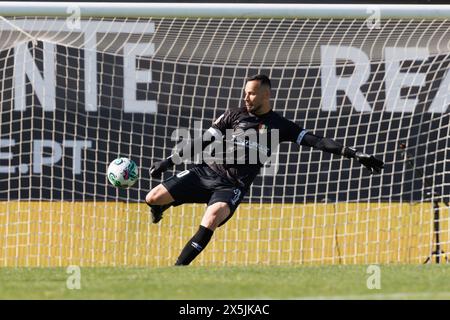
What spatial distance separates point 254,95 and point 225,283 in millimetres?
2713

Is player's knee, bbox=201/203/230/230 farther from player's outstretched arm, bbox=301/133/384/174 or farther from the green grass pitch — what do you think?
player's outstretched arm, bbox=301/133/384/174

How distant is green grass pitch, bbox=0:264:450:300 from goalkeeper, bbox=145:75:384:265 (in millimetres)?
1153

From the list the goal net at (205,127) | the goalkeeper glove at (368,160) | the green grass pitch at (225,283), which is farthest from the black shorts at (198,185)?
the goal net at (205,127)

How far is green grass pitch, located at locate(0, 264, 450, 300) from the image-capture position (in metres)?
6.81

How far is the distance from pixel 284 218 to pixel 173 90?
7.16 feet

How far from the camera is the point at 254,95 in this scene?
966 centimetres

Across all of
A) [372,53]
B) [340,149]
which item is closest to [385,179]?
[372,53]

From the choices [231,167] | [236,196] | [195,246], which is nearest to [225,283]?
[195,246]

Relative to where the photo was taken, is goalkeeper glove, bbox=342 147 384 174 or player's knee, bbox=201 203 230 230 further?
player's knee, bbox=201 203 230 230

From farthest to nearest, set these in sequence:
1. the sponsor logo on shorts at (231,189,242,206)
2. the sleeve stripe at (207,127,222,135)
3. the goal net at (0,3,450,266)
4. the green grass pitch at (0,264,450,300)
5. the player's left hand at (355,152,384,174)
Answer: the goal net at (0,3,450,266), the sleeve stripe at (207,127,222,135), the sponsor logo on shorts at (231,189,242,206), the player's left hand at (355,152,384,174), the green grass pitch at (0,264,450,300)

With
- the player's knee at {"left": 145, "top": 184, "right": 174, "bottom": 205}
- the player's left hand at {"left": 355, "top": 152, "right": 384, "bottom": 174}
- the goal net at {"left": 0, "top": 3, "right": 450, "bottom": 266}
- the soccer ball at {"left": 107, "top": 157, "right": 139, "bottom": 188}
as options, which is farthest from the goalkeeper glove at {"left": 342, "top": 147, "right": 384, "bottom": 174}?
the goal net at {"left": 0, "top": 3, "right": 450, "bottom": 266}

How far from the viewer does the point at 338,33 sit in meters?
12.4

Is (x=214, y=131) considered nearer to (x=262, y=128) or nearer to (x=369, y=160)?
(x=262, y=128)
